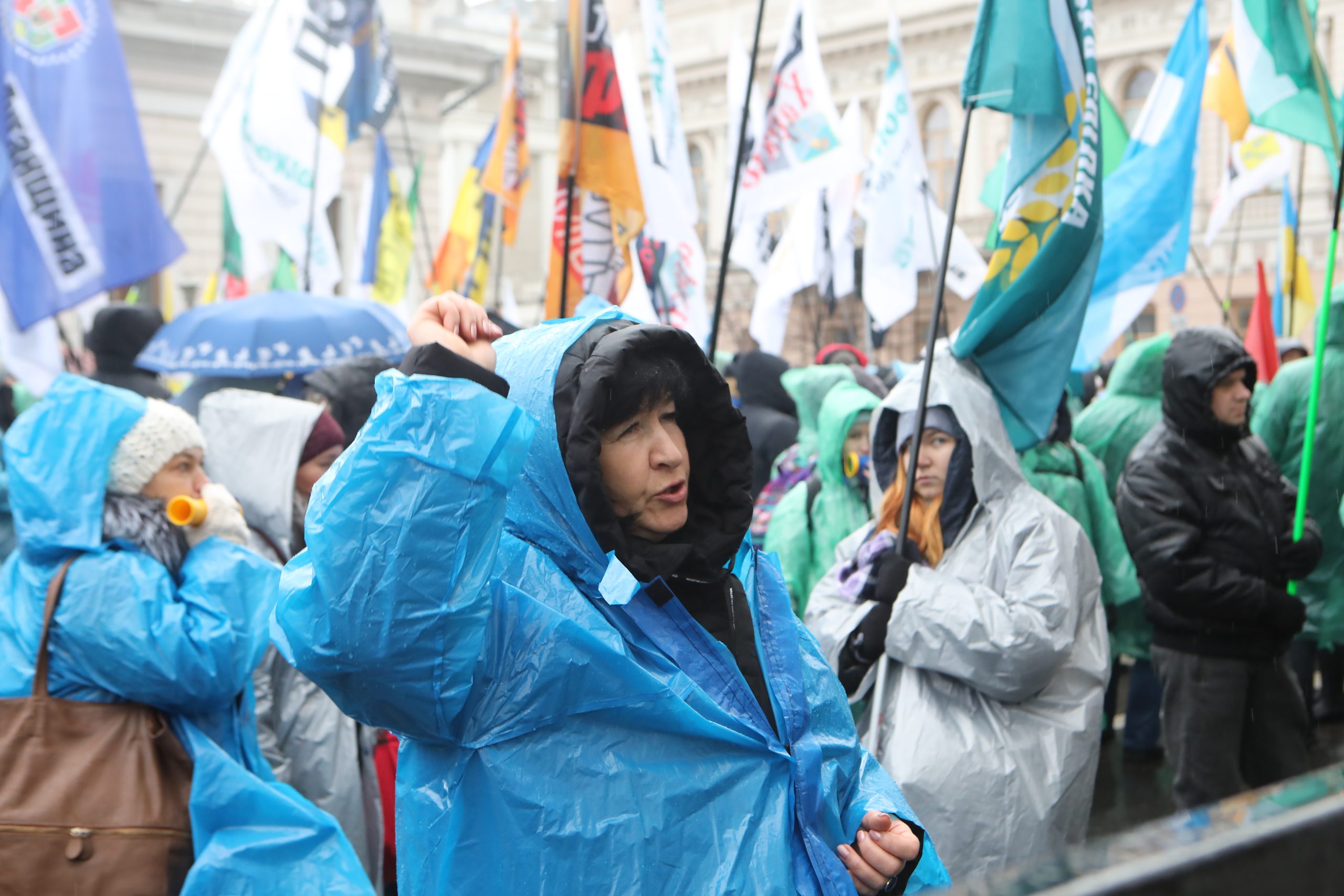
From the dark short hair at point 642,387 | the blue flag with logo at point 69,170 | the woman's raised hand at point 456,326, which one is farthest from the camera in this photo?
the blue flag with logo at point 69,170

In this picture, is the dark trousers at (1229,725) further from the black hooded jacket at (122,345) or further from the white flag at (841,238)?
the white flag at (841,238)

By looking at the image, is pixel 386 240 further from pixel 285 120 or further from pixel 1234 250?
pixel 1234 250

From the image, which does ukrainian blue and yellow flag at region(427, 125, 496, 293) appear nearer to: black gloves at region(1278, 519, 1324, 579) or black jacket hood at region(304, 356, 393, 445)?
black jacket hood at region(304, 356, 393, 445)

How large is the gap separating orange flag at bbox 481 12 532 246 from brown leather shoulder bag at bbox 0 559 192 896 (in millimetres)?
5851

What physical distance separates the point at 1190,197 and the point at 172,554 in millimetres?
5574

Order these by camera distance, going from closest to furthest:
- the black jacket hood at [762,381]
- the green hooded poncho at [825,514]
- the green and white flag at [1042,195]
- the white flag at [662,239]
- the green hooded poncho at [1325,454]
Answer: the green and white flag at [1042,195] < the green hooded poncho at [825,514] < the green hooded poncho at [1325,454] < the white flag at [662,239] < the black jacket hood at [762,381]

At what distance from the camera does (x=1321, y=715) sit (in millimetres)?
6770

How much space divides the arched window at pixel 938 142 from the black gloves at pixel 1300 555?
2743cm

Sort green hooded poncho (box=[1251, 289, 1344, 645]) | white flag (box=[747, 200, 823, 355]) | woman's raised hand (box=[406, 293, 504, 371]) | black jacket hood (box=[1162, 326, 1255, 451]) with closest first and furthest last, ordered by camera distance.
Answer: woman's raised hand (box=[406, 293, 504, 371]) → black jacket hood (box=[1162, 326, 1255, 451]) → green hooded poncho (box=[1251, 289, 1344, 645]) → white flag (box=[747, 200, 823, 355])

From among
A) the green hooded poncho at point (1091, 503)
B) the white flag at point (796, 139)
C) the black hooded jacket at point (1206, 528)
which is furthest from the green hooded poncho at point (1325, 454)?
the white flag at point (796, 139)

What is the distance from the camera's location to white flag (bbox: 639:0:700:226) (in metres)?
7.88

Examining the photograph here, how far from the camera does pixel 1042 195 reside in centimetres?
399

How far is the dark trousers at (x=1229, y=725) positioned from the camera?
429cm

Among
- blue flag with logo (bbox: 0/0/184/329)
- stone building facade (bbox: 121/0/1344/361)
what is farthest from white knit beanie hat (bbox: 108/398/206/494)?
stone building facade (bbox: 121/0/1344/361)
